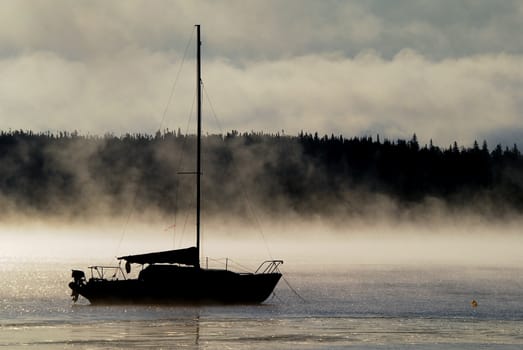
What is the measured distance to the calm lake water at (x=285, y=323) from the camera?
59.3 metres

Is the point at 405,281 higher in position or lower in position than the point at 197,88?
lower

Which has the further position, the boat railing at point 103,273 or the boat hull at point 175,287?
the boat railing at point 103,273

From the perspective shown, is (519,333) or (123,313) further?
(123,313)

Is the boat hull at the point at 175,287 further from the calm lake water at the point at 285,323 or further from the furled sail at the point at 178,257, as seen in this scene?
the calm lake water at the point at 285,323

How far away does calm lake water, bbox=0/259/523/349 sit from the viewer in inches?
2334

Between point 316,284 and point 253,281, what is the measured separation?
160ft

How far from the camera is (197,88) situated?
81.4 m

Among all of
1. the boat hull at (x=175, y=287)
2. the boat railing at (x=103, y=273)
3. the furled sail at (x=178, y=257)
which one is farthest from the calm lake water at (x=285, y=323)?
the furled sail at (x=178, y=257)

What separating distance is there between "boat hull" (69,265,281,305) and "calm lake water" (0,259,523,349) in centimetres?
72

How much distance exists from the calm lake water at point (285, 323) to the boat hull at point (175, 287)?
2.36 ft

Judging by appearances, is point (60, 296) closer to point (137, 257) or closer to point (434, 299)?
point (137, 257)

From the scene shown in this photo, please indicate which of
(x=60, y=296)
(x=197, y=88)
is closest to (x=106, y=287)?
(x=197, y=88)

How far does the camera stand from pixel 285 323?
70750 mm

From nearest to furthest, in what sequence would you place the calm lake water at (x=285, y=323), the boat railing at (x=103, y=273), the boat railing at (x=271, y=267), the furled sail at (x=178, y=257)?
1. the calm lake water at (x=285, y=323)
2. the furled sail at (x=178, y=257)
3. the boat railing at (x=271, y=267)
4. the boat railing at (x=103, y=273)
